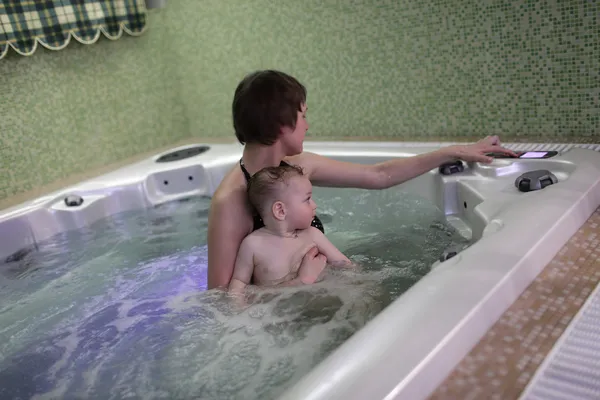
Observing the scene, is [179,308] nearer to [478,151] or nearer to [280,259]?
[280,259]

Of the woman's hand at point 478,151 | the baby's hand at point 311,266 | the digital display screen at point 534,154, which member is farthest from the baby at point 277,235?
the digital display screen at point 534,154

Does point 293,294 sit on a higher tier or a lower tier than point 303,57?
lower

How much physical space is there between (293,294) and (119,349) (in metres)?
0.43

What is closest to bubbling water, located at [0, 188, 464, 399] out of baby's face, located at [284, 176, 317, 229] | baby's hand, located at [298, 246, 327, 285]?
baby's hand, located at [298, 246, 327, 285]

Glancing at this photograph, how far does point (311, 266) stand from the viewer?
5.25ft

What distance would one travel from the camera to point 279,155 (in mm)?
1651

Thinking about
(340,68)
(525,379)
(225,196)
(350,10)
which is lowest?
(525,379)

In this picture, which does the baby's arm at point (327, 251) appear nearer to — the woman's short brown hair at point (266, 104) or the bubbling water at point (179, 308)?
the bubbling water at point (179, 308)

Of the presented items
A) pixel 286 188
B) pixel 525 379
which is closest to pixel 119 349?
pixel 286 188

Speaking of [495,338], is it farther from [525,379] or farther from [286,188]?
[286,188]

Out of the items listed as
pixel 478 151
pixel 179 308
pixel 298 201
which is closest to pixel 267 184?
pixel 298 201

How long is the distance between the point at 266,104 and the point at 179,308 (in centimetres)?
57

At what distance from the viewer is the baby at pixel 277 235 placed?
1567 mm

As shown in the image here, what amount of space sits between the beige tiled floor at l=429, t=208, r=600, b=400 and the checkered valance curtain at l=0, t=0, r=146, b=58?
217 centimetres
